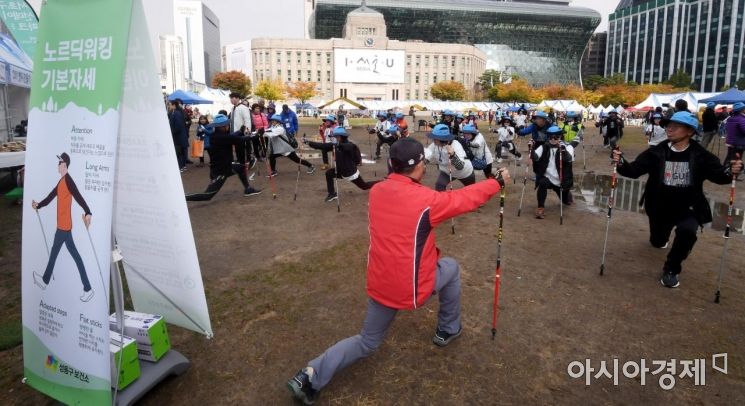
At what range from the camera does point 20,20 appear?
36.7 feet

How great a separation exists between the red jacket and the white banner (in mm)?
124116

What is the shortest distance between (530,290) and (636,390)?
1.98 metres

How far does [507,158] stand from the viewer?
2014 centimetres

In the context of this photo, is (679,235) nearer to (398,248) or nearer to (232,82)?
(398,248)

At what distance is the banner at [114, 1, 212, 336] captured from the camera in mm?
3064

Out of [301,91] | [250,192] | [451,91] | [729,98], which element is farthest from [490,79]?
[250,192]

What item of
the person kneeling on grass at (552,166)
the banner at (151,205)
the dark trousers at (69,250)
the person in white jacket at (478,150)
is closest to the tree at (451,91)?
the person in white jacket at (478,150)

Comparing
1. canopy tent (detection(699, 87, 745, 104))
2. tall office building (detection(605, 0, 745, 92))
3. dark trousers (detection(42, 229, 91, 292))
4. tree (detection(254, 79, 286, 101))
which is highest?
tall office building (detection(605, 0, 745, 92))

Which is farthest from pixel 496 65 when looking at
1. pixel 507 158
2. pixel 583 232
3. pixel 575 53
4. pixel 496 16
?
pixel 583 232

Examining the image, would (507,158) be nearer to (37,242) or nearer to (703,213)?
(703,213)

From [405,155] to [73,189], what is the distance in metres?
2.24

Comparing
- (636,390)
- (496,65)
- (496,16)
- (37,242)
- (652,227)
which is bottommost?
(636,390)

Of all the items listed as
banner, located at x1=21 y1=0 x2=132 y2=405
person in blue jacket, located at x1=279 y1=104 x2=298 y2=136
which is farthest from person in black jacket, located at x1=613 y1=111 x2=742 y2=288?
person in blue jacket, located at x1=279 y1=104 x2=298 y2=136

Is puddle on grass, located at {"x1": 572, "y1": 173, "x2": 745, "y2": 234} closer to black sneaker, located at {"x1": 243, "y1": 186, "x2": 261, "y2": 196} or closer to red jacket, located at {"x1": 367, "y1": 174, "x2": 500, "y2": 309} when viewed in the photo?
red jacket, located at {"x1": 367, "y1": 174, "x2": 500, "y2": 309}
